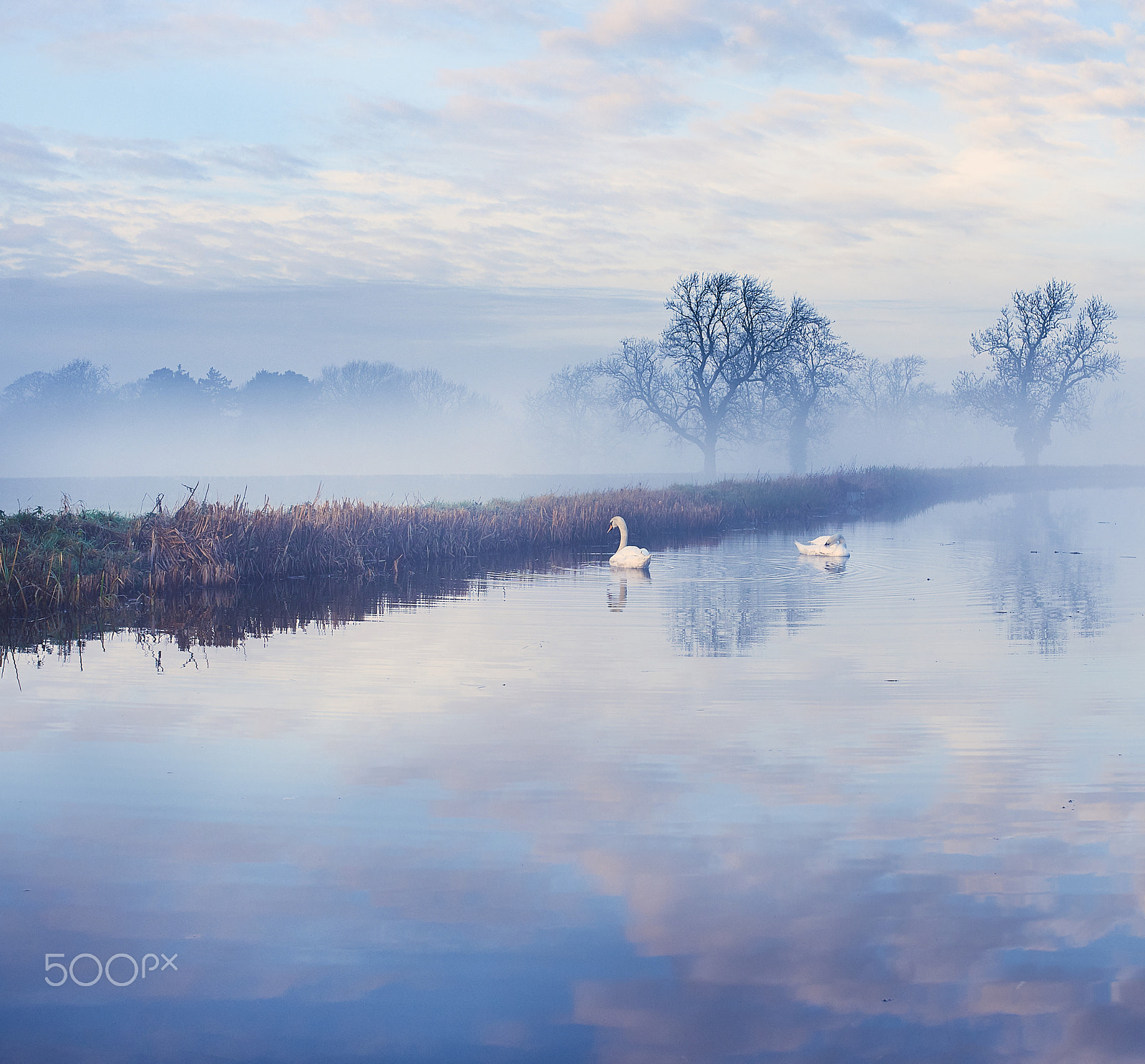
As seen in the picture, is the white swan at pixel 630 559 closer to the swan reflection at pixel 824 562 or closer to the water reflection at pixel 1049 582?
the swan reflection at pixel 824 562

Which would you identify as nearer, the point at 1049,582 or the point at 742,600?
the point at 742,600

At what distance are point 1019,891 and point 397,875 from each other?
3603 millimetres

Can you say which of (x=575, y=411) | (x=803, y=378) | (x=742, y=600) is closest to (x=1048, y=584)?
(x=742, y=600)

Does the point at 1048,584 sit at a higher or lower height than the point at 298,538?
lower

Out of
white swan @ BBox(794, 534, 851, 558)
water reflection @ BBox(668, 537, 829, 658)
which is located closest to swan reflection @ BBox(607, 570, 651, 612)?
water reflection @ BBox(668, 537, 829, 658)

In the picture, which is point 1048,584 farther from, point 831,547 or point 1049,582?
point 831,547

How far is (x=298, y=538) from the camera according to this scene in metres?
23.4

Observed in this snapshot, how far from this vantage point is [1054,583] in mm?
22031

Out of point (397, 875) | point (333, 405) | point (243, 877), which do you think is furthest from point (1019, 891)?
point (333, 405)

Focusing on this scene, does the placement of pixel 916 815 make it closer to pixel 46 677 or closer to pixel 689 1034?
pixel 689 1034

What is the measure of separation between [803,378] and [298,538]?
173ft

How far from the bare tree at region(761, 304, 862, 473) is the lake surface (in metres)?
49.8

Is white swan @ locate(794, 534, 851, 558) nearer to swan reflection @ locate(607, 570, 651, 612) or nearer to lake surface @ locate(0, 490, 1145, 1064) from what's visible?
swan reflection @ locate(607, 570, 651, 612)

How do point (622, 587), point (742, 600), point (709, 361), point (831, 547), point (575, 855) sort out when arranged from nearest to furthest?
1. point (575, 855)
2. point (742, 600)
3. point (622, 587)
4. point (831, 547)
5. point (709, 361)
